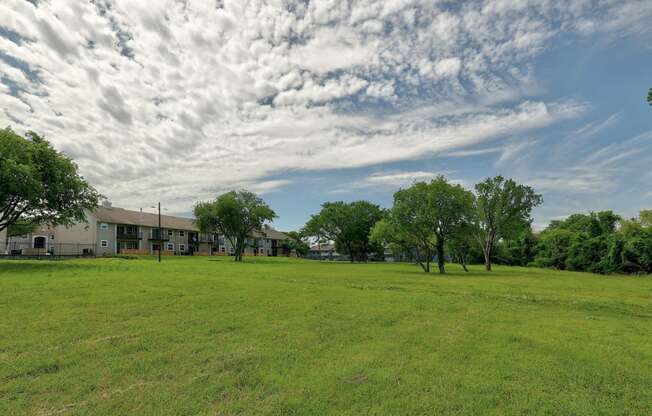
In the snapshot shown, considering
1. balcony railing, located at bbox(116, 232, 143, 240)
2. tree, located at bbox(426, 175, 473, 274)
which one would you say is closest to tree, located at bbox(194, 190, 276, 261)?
balcony railing, located at bbox(116, 232, 143, 240)

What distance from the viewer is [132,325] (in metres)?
8.03

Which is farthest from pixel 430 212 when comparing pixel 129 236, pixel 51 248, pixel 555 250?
pixel 129 236

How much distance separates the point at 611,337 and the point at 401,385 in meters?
6.52

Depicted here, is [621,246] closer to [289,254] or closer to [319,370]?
[319,370]

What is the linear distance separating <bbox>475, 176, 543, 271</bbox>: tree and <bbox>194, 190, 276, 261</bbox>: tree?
112 ft

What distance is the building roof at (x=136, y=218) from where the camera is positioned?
207 feet

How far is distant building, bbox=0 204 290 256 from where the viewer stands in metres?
56.8

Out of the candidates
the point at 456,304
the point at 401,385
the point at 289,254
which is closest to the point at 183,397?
the point at 401,385

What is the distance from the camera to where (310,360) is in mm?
5980

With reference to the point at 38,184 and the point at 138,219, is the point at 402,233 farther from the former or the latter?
the point at 138,219

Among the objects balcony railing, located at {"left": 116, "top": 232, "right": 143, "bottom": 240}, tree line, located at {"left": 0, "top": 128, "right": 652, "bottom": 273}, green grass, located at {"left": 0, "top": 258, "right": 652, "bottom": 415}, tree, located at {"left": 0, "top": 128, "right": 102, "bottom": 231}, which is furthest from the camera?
balcony railing, located at {"left": 116, "top": 232, "right": 143, "bottom": 240}

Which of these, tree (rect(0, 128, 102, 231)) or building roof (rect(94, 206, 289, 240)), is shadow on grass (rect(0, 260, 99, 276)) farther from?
building roof (rect(94, 206, 289, 240))

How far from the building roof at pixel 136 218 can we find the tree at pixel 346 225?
2638cm

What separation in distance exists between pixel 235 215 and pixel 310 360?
53635mm
